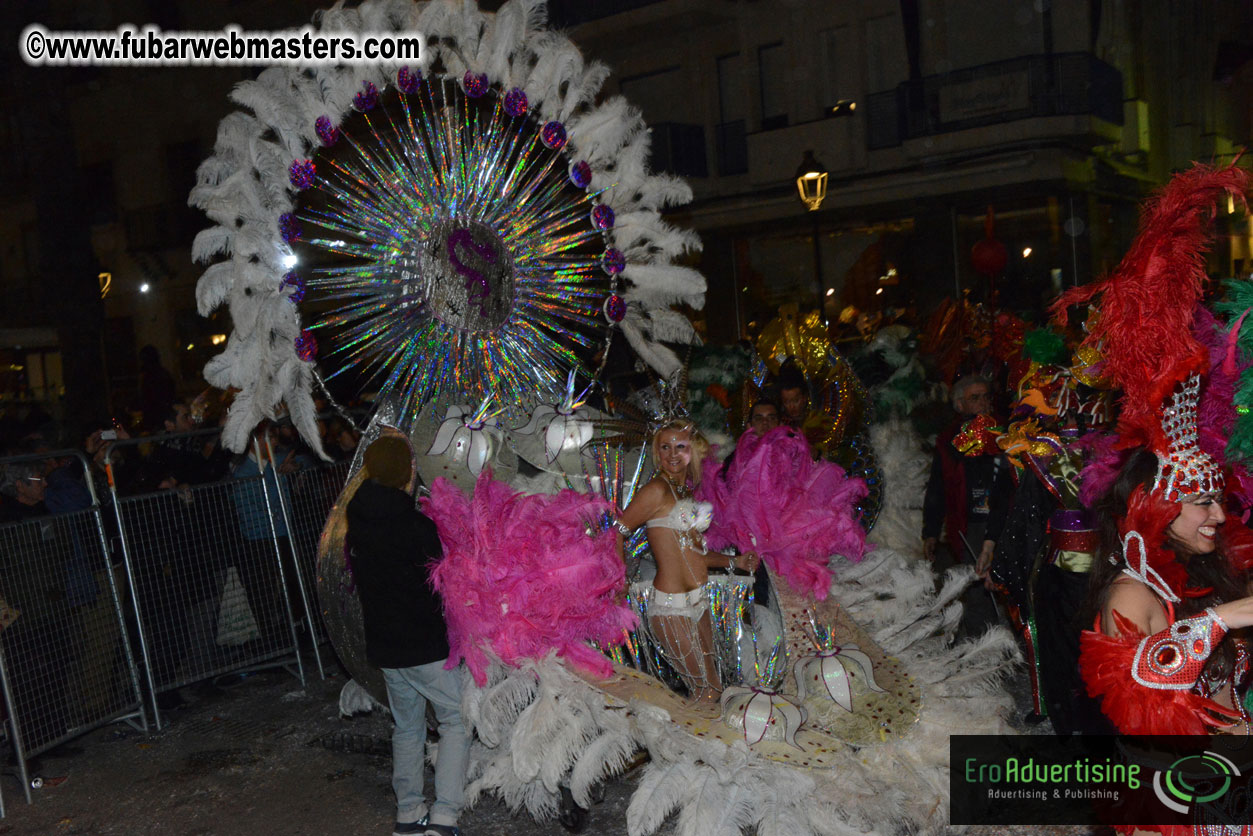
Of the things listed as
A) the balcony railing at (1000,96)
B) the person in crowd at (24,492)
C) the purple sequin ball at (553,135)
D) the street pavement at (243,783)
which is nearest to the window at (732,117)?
the balcony railing at (1000,96)

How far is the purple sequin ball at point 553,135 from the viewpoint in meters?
5.20

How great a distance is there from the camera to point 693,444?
474cm

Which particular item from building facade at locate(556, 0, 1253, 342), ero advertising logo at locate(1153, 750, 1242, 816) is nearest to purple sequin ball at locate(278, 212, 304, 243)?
ero advertising logo at locate(1153, 750, 1242, 816)

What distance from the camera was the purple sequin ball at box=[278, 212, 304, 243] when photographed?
454 centimetres

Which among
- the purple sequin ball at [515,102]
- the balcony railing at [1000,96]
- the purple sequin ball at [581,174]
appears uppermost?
the balcony railing at [1000,96]

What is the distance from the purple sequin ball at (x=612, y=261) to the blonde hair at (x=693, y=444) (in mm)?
1040

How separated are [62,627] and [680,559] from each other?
3373 millimetres

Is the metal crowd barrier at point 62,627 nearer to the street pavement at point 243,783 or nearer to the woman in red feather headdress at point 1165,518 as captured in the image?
the street pavement at point 243,783

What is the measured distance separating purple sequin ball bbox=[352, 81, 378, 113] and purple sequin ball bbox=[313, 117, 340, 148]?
15cm

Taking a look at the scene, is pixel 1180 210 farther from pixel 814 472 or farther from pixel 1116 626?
pixel 814 472

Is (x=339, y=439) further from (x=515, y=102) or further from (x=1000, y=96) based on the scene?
(x=1000, y=96)

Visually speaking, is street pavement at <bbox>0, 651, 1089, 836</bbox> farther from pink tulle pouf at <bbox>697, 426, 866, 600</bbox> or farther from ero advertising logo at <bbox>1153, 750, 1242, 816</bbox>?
ero advertising logo at <bbox>1153, 750, 1242, 816</bbox>

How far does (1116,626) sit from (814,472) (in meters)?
2.27

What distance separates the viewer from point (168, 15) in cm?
2252
